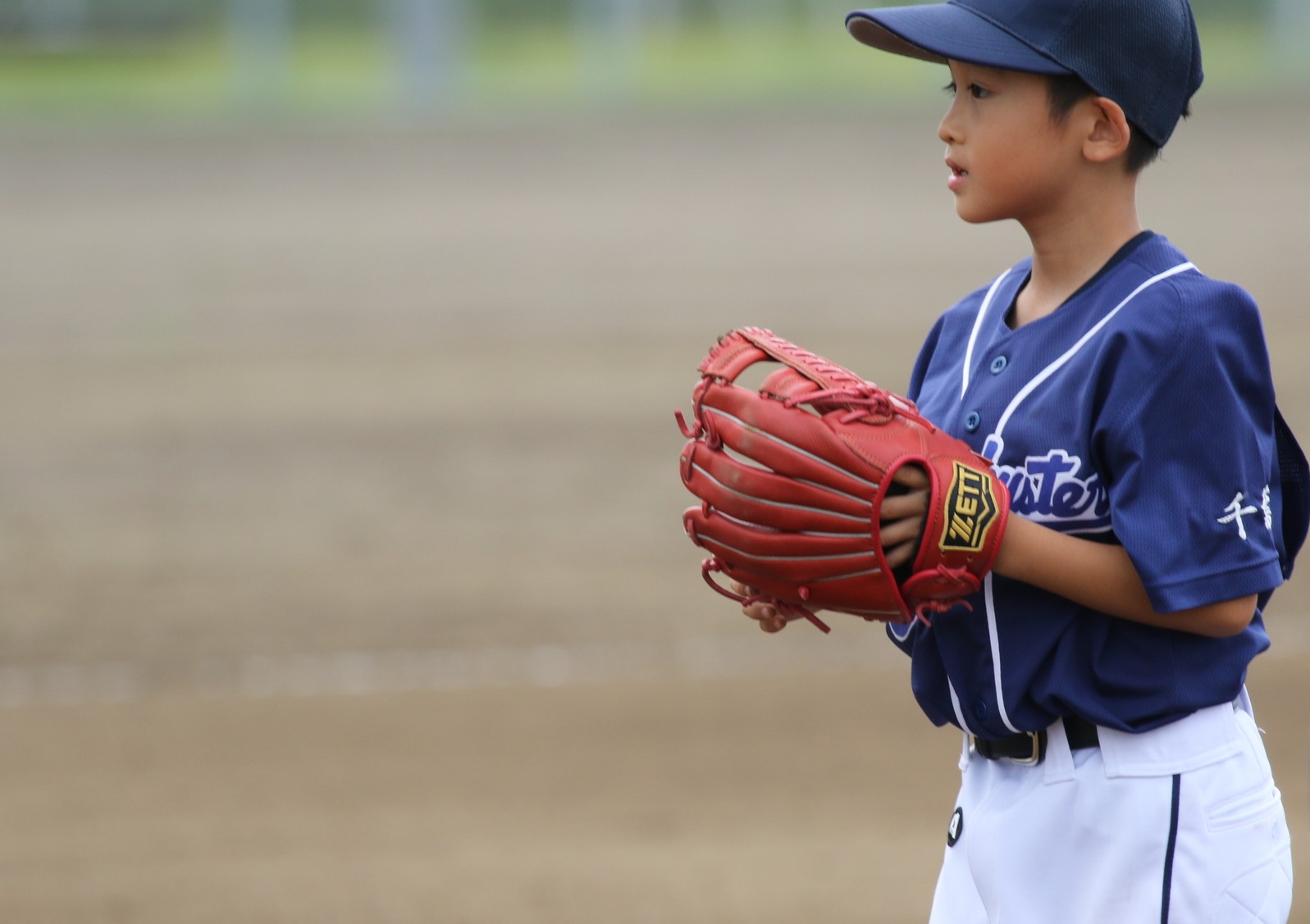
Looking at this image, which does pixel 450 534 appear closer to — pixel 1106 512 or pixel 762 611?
pixel 762 611

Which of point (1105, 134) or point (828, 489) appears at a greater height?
point (1105, 134)

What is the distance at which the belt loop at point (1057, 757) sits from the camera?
5.39 ft

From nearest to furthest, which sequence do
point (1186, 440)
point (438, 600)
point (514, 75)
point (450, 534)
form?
point (1186, 440) → point (438, 600) → point (450, 534) → point (514, 75)

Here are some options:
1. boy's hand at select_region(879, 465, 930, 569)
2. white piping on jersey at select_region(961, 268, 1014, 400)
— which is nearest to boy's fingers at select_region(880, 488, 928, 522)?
boy's hand at select_region(879, 465, 930, 569)

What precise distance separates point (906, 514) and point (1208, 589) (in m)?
0.28

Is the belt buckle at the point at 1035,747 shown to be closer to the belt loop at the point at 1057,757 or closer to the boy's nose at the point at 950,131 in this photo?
the belt loop at the point at 1057,757

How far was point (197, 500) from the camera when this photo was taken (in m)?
6.63

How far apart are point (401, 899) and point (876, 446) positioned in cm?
215

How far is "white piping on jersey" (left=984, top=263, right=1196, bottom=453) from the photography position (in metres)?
1.58

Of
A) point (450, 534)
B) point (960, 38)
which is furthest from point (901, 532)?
point (450, 534)

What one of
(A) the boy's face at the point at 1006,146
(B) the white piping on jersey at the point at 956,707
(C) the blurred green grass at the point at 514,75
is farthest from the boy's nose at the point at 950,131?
(C) the blurred green grass at the point at 514,75

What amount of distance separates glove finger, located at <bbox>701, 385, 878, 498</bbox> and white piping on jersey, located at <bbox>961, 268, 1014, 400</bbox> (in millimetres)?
236

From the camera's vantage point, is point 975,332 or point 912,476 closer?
point 912,476

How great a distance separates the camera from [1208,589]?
5.04ft
